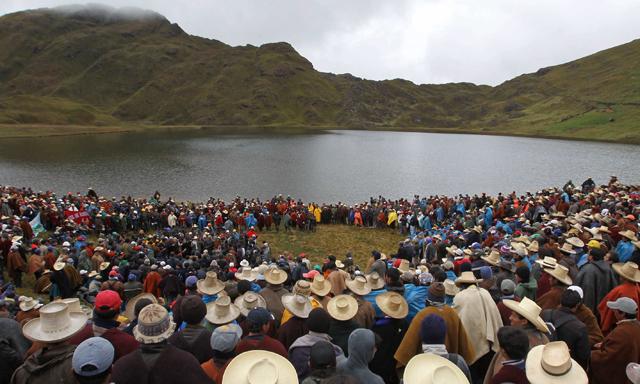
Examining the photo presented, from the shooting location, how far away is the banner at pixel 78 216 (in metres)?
23.5

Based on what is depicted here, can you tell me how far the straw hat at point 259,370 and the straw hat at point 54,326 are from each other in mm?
2300

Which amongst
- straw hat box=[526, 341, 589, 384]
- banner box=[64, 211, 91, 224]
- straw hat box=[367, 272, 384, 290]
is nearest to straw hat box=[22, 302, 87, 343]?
straw hat box=[367, 272, 384, 290]

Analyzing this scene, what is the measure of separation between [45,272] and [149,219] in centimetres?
1279

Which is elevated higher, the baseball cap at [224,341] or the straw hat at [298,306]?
the baseball cap at [224,341]

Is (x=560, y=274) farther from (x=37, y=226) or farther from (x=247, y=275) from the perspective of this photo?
(x=37, y=226)

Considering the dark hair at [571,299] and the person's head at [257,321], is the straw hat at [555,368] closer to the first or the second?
the dark hair at [571,299]

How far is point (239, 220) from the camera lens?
2580 centimetres

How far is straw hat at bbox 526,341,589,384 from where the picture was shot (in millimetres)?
4105

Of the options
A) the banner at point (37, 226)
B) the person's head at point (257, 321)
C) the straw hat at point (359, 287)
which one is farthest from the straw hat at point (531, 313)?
the banner at point (37, 226)

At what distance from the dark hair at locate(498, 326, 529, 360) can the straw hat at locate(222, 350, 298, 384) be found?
2.59 meters

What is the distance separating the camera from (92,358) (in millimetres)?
3975

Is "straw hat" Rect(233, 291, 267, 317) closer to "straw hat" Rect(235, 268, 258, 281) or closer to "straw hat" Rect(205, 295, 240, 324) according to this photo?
"straw hat" Rect(205, 295, 240, 324)

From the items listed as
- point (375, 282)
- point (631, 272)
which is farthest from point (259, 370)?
point (631, 272)

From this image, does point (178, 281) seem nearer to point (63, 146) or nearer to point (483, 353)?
point (483, 353)
